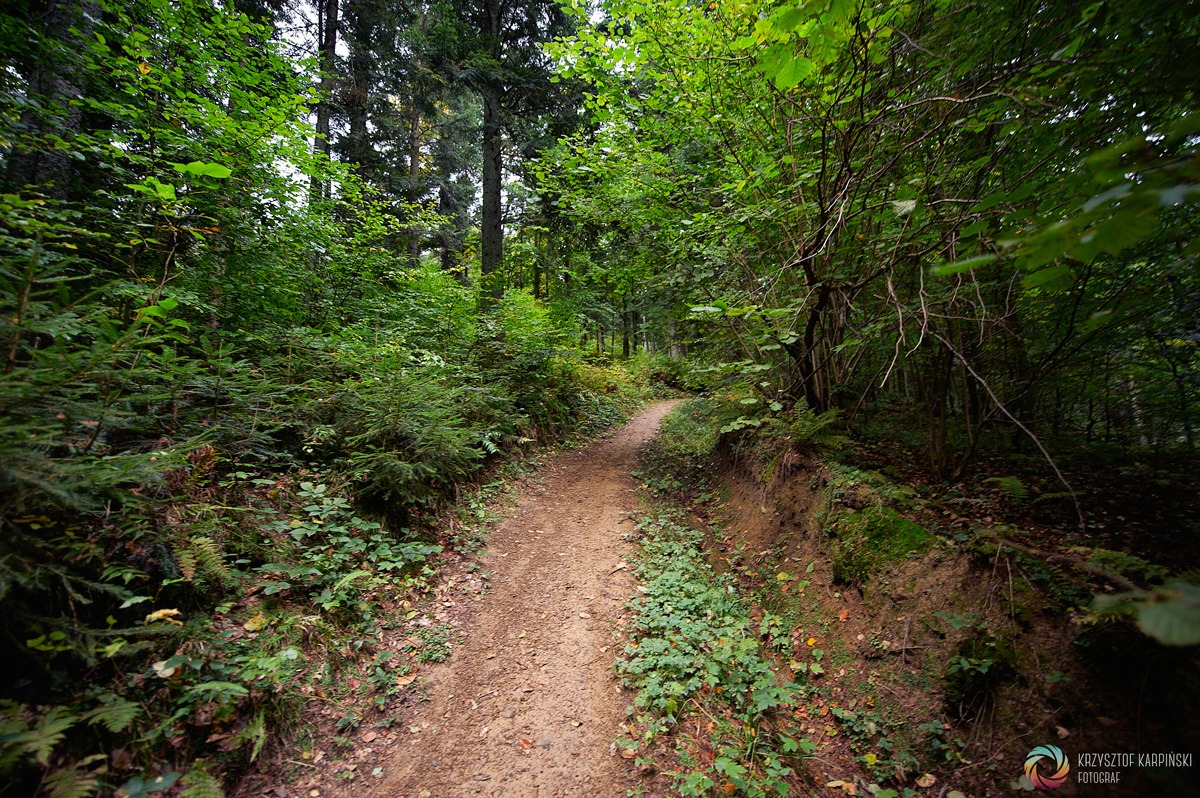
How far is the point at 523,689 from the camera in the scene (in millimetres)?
3807

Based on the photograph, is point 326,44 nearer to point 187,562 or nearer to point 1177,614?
point 187,562

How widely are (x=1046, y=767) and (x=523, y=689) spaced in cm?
369

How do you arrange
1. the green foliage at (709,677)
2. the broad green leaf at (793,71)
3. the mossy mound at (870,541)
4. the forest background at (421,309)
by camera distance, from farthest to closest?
the mossy mound at (870,541) < the green foliage at (709,677) < the broad green leaf at (793,71) < the forest background at (421,309)

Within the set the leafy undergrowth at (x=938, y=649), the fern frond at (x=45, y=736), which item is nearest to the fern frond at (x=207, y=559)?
the fern frond at (x=45, y=736)

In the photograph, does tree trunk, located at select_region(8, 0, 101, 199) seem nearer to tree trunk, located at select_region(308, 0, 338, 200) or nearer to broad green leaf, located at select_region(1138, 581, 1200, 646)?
tree trunk, located at select_region(308, 0, 338, 200)

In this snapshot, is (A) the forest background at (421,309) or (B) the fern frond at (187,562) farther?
(B) the fern frond at (187,562)

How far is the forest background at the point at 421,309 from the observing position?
2412 millimetres

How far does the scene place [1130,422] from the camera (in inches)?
178

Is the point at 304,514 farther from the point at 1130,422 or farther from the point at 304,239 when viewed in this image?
the point at 1130,422

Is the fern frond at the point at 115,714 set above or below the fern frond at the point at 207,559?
below

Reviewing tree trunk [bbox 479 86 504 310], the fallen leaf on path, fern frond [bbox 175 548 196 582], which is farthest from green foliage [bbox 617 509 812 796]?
tree trunk [bbox 479 86 504 310]

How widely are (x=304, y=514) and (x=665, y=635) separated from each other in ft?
13.5

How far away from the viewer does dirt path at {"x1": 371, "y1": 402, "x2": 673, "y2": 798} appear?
10.0 ft

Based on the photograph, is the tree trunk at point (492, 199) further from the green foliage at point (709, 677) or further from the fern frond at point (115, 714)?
the fern frond at point (115, 714)
